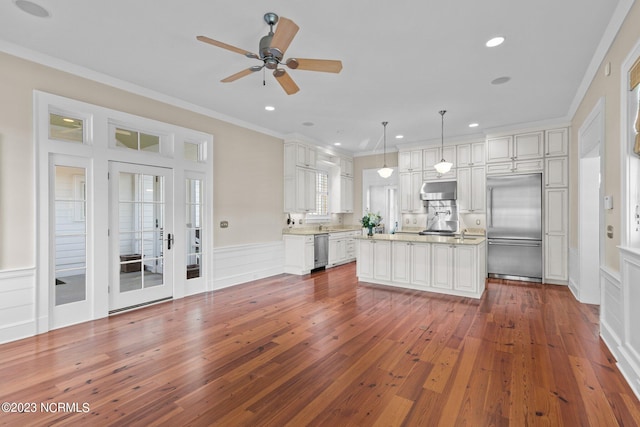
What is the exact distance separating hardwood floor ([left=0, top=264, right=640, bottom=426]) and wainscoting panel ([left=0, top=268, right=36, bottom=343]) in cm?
20

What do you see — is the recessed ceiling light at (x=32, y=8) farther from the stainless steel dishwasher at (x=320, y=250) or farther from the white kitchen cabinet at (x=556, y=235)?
the white kitchen cabinet at (x=556, y=235)

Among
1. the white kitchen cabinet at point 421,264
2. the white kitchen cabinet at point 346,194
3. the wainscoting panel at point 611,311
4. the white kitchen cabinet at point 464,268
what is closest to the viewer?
the wainscoting panel at point 611,311

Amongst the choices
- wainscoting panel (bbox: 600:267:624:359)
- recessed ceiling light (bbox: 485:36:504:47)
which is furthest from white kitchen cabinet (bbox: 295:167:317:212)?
wainscoting panel (bbox: 600:267:624:359)

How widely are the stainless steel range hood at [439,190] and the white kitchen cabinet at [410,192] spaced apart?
153mm

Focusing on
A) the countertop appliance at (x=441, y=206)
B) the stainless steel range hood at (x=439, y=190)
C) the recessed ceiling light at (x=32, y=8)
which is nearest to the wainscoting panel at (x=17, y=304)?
the recessed ceiling light at (x=32, y=8)

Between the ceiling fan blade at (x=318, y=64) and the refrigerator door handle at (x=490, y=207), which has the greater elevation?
the ceiling fan blade at (x=318, y=64)

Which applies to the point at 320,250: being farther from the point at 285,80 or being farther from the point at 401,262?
the point at 285,80

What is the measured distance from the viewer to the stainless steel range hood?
6.72m

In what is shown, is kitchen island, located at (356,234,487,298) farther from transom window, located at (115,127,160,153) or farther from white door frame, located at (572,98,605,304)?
transom window, located at (115,127,160,153)

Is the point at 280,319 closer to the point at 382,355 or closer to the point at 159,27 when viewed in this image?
the point at 382,355

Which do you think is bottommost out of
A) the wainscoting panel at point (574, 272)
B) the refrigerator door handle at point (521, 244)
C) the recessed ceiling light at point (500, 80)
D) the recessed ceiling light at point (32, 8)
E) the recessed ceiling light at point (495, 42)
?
the wainscoting panel at point (574, 272)

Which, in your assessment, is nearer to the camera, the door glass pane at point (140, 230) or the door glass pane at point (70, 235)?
the door glass pane at point (70, 235)

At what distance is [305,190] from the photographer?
7000mm

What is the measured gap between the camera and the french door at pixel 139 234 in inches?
157
